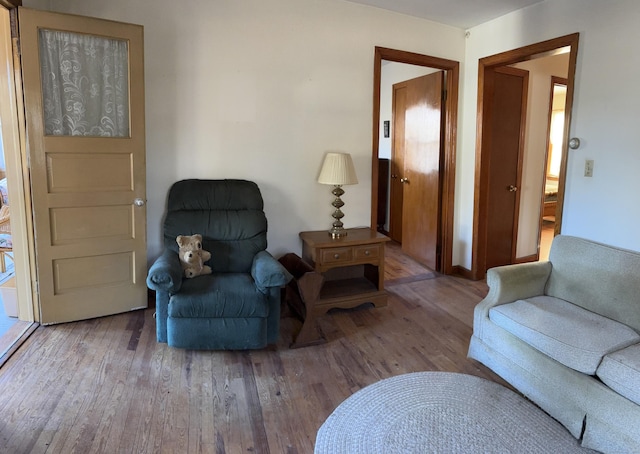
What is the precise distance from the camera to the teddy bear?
2662 millimetres

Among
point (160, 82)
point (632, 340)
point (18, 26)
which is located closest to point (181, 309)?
point (160, 82)

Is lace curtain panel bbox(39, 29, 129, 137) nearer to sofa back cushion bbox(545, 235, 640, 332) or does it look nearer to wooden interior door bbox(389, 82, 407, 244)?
sofa back cushion bbox(545, 235, 640, 332)

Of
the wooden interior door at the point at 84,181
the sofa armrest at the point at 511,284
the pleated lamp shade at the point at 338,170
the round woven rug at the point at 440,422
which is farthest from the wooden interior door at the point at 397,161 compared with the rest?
the round woven rug at the point at 440,422

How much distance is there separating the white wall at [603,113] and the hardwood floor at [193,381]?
1188 millimetres

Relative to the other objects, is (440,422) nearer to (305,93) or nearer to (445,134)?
(305,93)

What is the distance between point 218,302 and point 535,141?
A: 12.4 ft

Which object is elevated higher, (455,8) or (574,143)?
(455,8)

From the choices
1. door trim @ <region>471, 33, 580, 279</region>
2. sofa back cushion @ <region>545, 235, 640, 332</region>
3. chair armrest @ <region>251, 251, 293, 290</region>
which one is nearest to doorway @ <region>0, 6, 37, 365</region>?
chair armrest @ <region>251, 251, 293, 290</region>

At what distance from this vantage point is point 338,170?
10.3ft

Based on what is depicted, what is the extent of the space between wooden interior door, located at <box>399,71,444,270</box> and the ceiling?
1.79ft

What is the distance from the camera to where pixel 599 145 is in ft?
9.39

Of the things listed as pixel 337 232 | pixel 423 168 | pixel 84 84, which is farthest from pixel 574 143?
pixel 84 84

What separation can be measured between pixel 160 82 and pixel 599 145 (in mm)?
3149

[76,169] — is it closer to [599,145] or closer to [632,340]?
[632,340]
